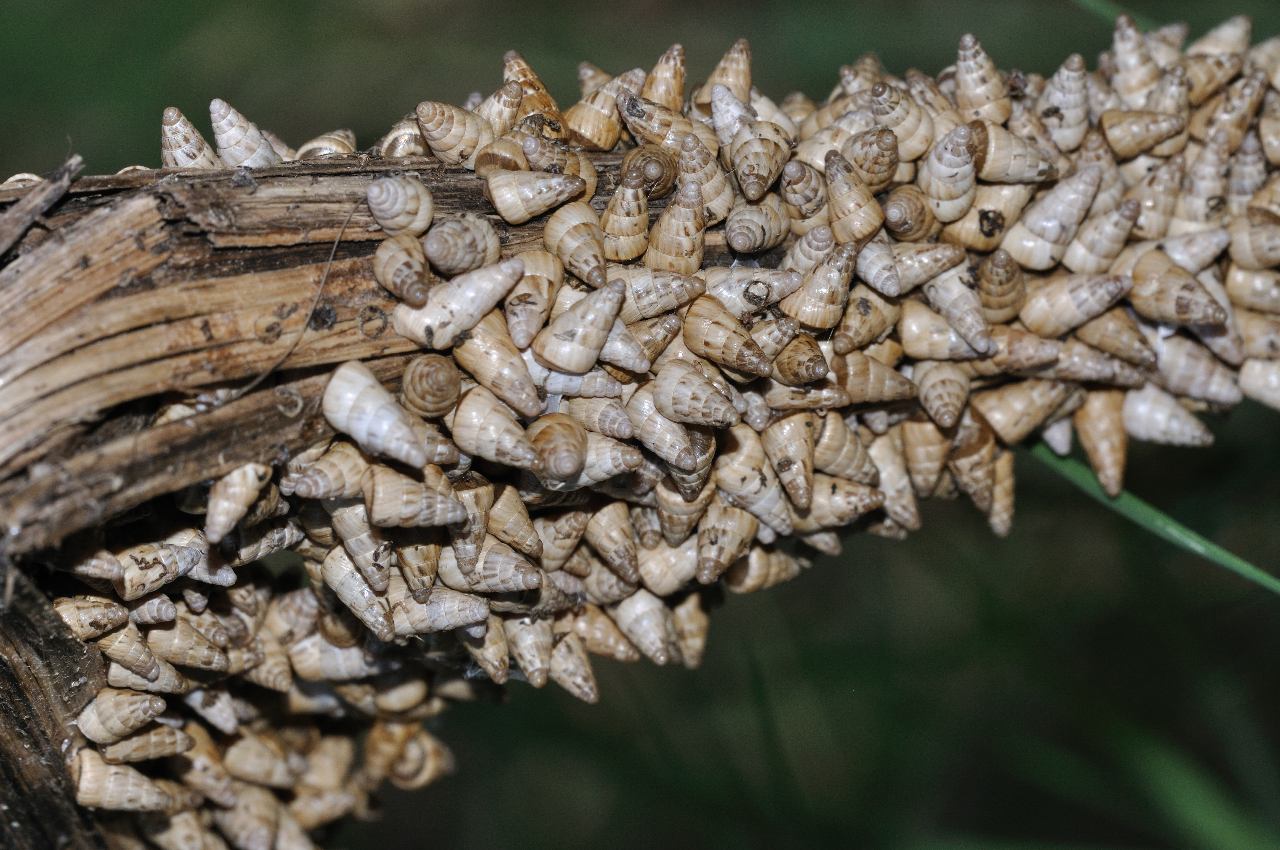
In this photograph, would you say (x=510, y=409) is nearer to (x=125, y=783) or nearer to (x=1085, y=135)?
(x=125, y=783)

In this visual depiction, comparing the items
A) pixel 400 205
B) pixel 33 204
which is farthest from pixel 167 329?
pixel 400 205

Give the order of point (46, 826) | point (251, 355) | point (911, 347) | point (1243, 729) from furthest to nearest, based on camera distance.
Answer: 1. point (1243, 729)
2. point (911, 347)
3. point (46, 826)
4. point (251, 355)

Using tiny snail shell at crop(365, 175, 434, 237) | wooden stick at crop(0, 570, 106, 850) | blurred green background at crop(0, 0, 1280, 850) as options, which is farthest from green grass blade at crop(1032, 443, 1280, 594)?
wooden stick at crop(0, 570, 106, 850)

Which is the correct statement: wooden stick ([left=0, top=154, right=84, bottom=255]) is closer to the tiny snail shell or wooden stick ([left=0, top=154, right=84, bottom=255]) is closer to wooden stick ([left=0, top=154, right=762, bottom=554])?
wooden stick ([left=0, top=154, right=762, bottom=554])

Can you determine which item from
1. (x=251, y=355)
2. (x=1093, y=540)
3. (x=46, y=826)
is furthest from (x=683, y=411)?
(x=1093, y=540)

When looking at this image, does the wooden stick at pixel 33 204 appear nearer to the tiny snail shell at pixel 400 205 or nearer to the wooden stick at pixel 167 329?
the wooden stick at pixel 167 329

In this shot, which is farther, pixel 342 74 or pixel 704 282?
pixel 342 74

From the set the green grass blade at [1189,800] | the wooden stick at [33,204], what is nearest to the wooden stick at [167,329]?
the wooden stick at [33,204]
